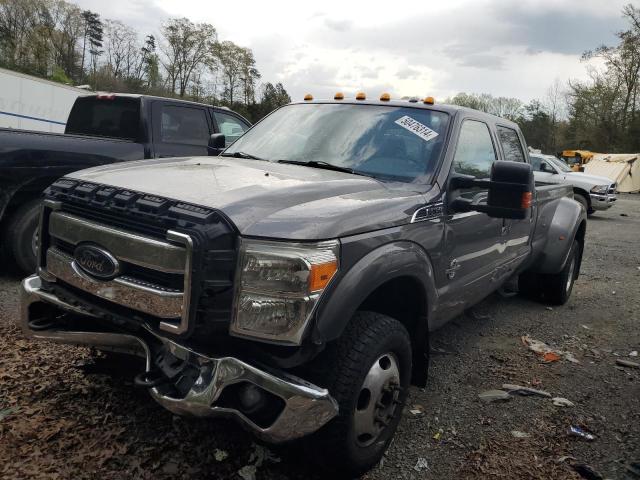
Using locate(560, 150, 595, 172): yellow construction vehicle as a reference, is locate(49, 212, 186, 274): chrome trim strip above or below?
below

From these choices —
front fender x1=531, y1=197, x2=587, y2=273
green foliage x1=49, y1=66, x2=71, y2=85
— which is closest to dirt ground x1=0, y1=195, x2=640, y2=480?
front fender x1=531, y1=197, x2=587, y2=273

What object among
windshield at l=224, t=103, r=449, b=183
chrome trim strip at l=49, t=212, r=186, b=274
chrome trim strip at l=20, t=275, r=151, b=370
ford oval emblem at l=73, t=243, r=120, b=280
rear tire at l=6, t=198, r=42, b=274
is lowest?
rear tire at l=6, t=198, r=42, b=274

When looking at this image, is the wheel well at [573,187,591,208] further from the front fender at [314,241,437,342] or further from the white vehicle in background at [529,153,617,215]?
the front fender at [314,241,437,342]

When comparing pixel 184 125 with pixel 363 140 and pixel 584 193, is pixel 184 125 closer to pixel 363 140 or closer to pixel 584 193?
pixel 363 140

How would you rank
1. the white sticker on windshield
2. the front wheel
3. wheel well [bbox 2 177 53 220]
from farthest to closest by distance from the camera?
wheel well [bbox 2 177 53 220] < the white sticker on windshield < the front wheel

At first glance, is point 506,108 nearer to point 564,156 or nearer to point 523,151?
point 564,156

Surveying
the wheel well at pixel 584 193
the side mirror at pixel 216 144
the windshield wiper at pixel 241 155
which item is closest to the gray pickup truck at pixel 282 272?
the windshield wiper at pixel 241 155

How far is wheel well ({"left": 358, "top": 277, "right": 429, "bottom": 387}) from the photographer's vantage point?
2877 mm

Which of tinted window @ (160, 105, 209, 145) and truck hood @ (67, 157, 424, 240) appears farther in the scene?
tinted window @ (160, 105, 209, 145)

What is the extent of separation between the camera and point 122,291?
2312 mm

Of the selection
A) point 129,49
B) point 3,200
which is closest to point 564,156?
point 3,200

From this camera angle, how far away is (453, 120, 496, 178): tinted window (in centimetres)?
346

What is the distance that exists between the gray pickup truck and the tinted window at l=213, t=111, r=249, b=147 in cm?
400

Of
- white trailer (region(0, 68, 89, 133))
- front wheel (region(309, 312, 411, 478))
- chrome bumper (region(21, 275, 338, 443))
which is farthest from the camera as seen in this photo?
white trailer (region(0, 68, 89, 133))
